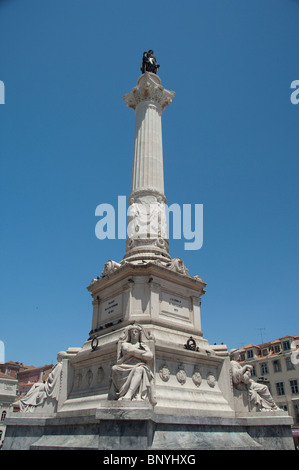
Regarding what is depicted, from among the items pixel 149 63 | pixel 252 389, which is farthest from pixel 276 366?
pixel 149 63

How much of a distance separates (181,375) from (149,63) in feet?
61.6

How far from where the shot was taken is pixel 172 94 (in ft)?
68.9

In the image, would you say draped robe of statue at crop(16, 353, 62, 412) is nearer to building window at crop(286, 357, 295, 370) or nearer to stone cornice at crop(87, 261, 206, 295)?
stone cornice at crop(87, 261, 206, 295)

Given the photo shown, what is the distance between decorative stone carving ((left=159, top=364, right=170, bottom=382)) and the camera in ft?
36.2

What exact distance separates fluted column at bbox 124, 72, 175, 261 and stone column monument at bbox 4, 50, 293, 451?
0.20ft

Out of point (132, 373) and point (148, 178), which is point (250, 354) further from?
point (132, 373)

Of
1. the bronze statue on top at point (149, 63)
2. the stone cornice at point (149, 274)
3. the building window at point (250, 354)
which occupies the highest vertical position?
the bronze statue on top at point (149, 63)

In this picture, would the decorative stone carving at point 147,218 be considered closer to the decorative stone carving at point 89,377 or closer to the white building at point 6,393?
the decorative stone carving at point 89,377

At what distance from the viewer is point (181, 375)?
11.6m

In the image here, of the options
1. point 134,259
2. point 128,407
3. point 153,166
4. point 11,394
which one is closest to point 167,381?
point 128,407

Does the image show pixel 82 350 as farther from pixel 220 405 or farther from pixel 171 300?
pixel 220 405

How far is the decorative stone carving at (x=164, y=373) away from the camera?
11.0 m

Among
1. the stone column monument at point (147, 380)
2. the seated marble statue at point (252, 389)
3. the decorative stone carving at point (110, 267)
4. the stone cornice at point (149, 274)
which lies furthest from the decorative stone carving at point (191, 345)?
the decorative stone carving at point (110, 267)
